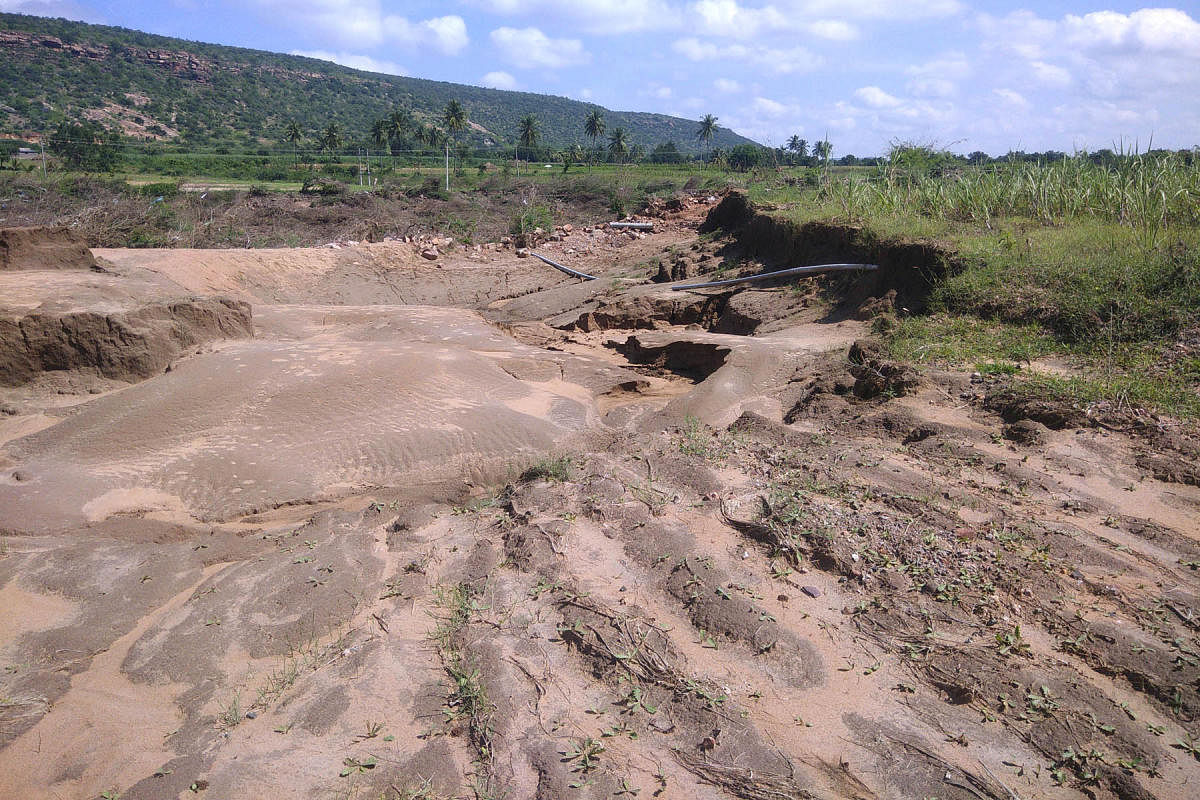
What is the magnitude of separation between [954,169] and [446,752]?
11.7 m

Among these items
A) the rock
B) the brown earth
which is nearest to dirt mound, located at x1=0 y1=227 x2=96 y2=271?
the brown earth

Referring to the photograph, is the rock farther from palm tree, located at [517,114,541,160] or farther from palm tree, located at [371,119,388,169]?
palm tree, located at [371,119,388,169]

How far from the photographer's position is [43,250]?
779cm

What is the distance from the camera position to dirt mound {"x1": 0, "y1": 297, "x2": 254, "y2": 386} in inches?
242

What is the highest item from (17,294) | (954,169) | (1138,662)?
(954,169)

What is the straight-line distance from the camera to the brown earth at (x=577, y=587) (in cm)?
243

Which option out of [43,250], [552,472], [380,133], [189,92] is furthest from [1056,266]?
[189,92]

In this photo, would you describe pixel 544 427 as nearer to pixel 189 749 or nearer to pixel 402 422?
pixel 402 422

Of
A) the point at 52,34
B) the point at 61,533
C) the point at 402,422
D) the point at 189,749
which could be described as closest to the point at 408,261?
the point at 402,422

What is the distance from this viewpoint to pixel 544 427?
20.0 ft

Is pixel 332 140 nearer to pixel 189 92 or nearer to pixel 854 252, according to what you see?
pixel 189 92

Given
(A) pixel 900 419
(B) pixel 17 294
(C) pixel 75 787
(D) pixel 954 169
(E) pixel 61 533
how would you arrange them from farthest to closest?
1. (D) pixel 954 169
2. (B) pixel 17 294
3. (A) pixel 900 419
4. (E) pixel 61 533
5. (C) pixel 75 787

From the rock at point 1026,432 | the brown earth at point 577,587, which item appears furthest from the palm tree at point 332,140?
the rock at point 1026,432

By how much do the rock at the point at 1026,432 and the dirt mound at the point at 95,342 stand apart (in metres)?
6.83
